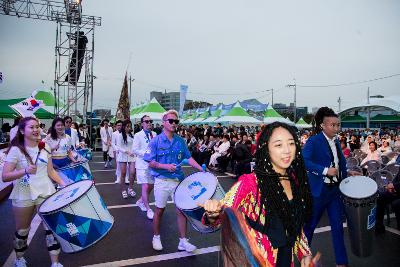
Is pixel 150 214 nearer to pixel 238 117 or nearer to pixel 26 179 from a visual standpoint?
pixel 26 179

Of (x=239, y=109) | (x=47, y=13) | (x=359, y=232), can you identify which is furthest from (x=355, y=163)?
(x=47, y=13)

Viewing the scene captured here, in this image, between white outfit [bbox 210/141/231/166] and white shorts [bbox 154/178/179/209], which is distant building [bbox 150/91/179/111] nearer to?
white outfit [bbox 210/141/231/166]

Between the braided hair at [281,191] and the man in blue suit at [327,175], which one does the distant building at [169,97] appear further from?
the braided hair at [281,191]

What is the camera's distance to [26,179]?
10.9ft

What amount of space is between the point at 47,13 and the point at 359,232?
1816 centimetres

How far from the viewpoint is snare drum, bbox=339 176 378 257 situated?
3.46 metres

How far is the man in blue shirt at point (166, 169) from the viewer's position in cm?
Answer: 413

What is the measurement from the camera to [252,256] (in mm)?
1312

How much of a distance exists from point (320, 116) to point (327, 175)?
799 millimetres

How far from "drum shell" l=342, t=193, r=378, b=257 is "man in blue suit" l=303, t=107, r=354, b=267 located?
0.13 meters

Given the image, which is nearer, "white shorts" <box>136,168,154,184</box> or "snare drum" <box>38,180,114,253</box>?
"snare drum" <box>38,180,114,253</box>

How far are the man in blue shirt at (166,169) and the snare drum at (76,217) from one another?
0.98 metres

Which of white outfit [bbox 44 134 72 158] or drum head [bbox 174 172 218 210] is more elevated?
white outfit [bbox 44 134 72 158]

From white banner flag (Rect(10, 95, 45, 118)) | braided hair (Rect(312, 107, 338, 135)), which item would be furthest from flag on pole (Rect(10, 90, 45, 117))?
braided hair (Rect(312, 107, 338, 135))
